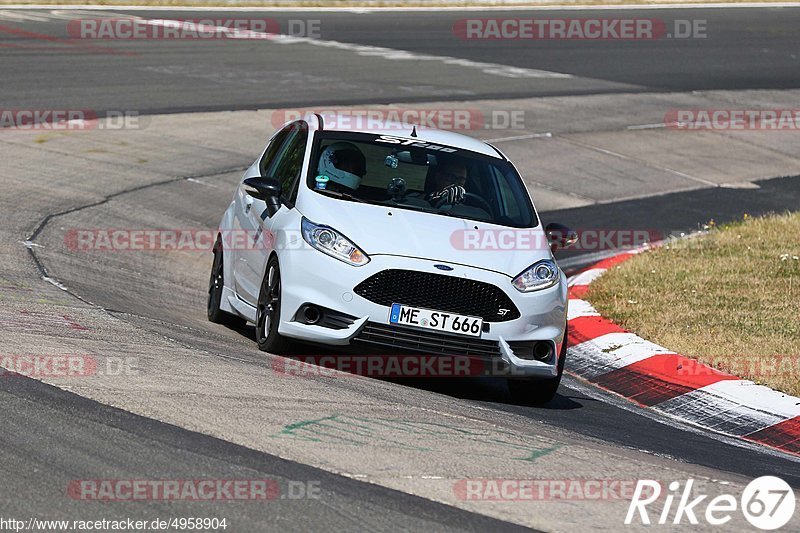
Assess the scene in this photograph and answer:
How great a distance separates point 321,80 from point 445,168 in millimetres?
13377

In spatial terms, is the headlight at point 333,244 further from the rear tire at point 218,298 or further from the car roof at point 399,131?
the rear tire at point 218,298

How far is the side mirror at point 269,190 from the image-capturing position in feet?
29.6

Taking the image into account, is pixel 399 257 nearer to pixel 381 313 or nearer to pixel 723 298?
pixel 381 313

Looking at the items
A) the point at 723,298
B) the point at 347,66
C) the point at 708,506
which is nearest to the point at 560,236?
the point at 723,298

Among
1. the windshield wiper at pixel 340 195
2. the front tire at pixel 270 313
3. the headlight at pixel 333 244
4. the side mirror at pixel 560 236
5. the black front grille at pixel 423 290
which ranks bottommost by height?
the front tire at pixel 270 313

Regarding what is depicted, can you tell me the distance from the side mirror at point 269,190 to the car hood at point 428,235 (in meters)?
0.29

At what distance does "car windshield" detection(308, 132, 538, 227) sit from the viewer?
898cm

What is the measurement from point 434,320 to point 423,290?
19 cm

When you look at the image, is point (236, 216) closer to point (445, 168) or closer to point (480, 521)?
point (445, 168)

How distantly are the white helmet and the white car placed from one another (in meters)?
0.01

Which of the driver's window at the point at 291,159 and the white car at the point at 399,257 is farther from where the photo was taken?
the driver's window at the point at 291,159

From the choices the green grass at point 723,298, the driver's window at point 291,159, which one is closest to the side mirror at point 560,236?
the green grass at point 723,298

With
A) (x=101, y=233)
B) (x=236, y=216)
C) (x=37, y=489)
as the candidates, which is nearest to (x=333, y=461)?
(x=37, y=489)

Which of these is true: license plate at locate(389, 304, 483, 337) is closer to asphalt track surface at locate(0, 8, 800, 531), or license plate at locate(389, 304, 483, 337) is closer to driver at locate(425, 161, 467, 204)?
asphalt track surface at locate(0, 8, 800, 531)
